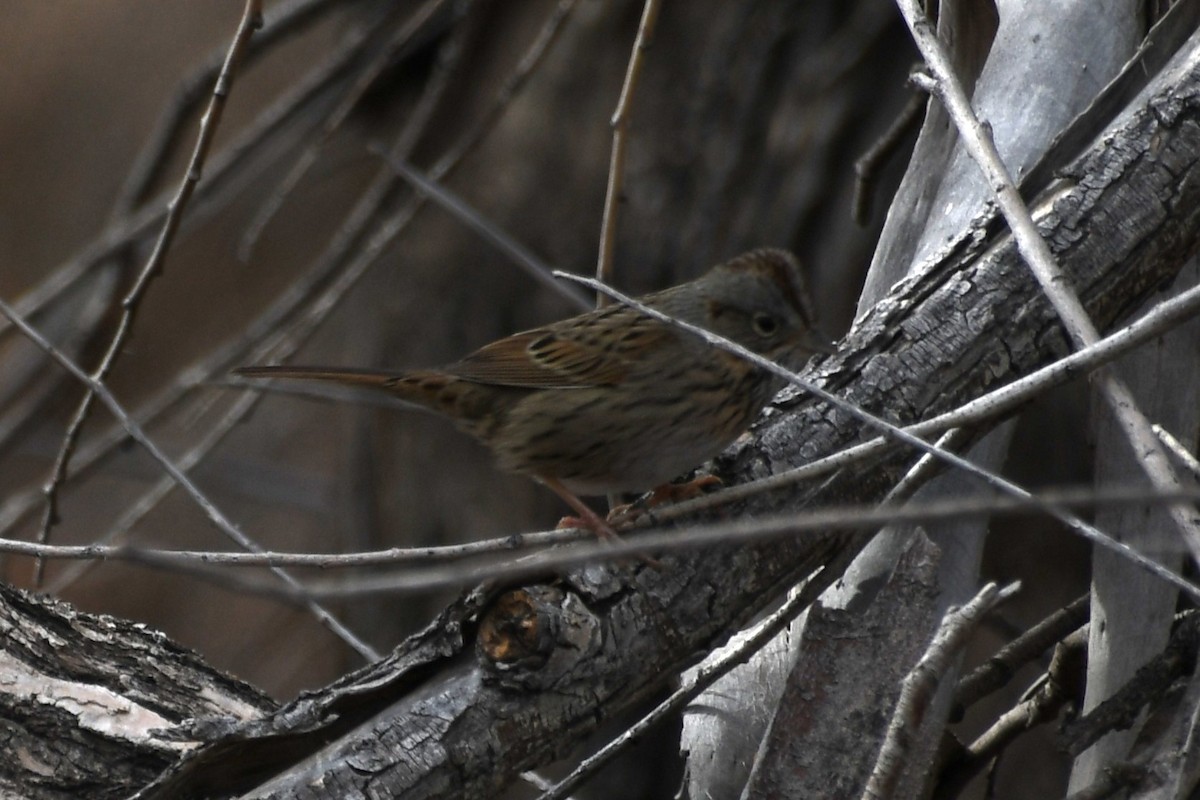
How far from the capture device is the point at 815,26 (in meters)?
Answer: 4.75

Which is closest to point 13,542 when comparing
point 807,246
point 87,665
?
point 87,665

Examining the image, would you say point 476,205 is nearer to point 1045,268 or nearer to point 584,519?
point 584,519

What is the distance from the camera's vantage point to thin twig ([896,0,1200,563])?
5.96ft

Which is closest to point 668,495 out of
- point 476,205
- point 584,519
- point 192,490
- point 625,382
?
point 584,519

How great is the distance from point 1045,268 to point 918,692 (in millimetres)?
665

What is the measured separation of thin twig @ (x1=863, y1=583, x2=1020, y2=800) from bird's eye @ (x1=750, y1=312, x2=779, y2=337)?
1291mm

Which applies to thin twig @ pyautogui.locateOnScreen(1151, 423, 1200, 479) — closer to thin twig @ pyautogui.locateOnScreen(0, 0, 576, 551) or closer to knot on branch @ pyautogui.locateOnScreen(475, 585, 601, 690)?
knot on branch @ pyautogui.locateOnScreen(475, 585, 601, 690)

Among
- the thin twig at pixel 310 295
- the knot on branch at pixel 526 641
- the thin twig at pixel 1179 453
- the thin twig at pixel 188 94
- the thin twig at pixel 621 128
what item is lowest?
the thin twig at pixel 1179 453

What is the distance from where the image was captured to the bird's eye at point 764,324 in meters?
3.04

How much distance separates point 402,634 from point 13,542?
11.4 ft

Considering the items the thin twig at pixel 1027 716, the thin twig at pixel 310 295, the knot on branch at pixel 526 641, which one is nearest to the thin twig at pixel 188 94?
the thin twig at pixel 310 295

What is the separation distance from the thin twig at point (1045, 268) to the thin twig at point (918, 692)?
0.86ft

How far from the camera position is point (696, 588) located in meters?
2.18

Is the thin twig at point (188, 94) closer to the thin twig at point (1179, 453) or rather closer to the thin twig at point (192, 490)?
the thin twig at point (192, 490)
